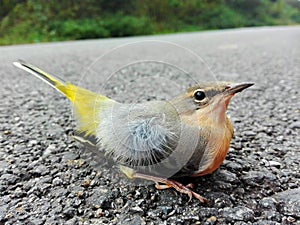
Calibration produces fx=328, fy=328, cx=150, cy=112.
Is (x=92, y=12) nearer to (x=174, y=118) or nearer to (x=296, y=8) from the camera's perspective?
(x=174, y=118)

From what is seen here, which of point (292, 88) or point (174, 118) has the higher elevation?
point (174, 118)

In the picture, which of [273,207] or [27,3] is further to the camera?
[27,3]

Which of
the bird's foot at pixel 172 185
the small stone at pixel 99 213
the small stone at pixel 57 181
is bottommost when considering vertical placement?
the small stone at pixel 99 213

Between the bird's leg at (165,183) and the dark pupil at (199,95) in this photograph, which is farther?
the dark pupil at (199,95)

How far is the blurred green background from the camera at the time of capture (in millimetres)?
16000

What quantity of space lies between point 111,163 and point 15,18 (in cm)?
1736

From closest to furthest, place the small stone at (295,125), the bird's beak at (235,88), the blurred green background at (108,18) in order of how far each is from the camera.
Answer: the bird's beak at (235,88) → the small stone at (295,125) → the blurred green background at (108,18)

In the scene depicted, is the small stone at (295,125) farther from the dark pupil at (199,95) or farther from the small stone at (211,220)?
the small stone at (211,220)

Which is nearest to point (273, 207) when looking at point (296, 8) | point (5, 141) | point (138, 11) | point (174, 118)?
point (174, 118)

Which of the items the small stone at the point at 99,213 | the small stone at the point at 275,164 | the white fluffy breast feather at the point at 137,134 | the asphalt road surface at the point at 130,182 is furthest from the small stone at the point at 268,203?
the small stone at the point at 99,213

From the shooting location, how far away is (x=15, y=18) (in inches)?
669

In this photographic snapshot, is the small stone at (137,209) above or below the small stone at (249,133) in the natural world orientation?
below

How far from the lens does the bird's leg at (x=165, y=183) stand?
1581 millimetres

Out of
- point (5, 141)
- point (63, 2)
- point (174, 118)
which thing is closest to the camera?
point (174, 118)
